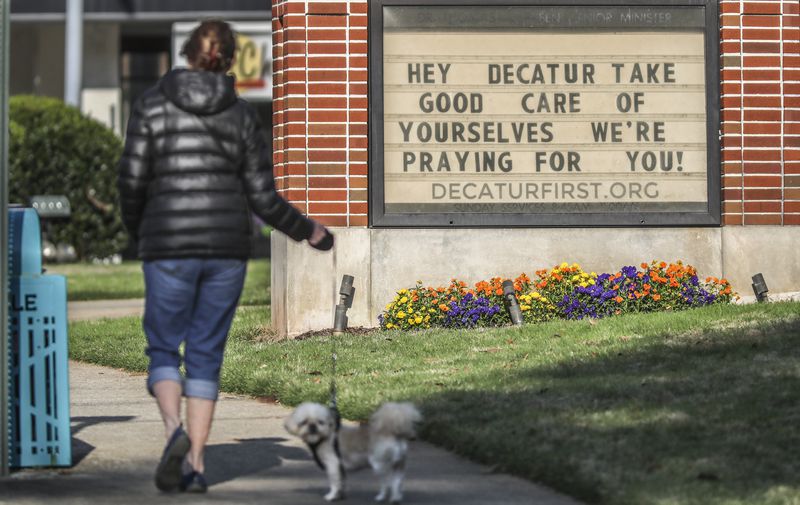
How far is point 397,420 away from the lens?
20.9ft

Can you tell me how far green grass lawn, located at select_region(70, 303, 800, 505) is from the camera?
709 cm

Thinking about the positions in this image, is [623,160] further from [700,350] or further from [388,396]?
[388,396]

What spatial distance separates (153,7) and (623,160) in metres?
23.4

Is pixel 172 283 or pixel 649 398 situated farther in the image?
pixel 649 398

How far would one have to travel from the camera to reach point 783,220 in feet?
45.6

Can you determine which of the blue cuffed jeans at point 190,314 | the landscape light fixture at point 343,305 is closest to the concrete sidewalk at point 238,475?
the blue cuffed jeans at point 190,314

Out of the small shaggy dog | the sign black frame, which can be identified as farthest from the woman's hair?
the sign black frame

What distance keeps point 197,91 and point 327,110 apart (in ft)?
22.5

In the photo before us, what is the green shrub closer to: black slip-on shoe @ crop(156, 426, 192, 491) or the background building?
the background building

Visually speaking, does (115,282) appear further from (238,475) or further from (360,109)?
(238,475)

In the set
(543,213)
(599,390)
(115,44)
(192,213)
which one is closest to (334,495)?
(192,213)

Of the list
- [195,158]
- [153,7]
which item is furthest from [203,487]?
[153,7]

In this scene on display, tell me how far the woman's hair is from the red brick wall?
6.58m

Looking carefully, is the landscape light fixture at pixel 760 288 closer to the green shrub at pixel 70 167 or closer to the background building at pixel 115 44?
the green shrub at pixel 70 167
